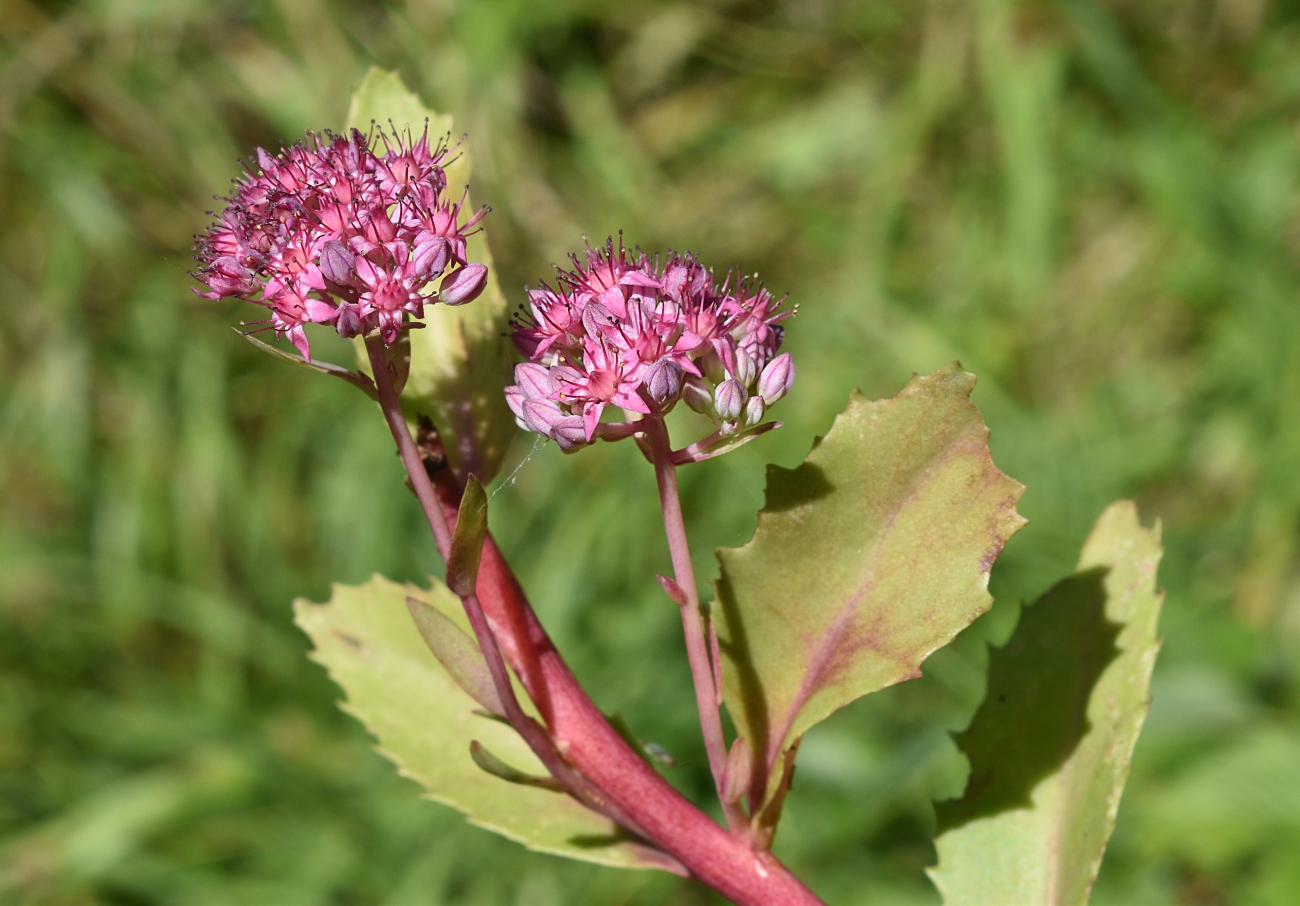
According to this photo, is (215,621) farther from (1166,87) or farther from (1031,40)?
(1166,87)

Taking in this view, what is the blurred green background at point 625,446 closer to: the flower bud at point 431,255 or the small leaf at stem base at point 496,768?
the small leaf at stem base at point 496,768

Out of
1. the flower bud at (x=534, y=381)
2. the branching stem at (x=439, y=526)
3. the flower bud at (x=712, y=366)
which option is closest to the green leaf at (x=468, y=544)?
the branching stem at (x=439, y=526)

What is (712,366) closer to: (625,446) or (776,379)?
(776,379)

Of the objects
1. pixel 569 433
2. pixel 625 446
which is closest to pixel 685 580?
pixel 569 433

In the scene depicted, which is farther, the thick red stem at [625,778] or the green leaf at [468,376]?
the green leaf at [468,376]

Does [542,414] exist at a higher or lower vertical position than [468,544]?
higher

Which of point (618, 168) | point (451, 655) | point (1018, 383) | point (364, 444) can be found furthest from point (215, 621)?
point (451, 655)
